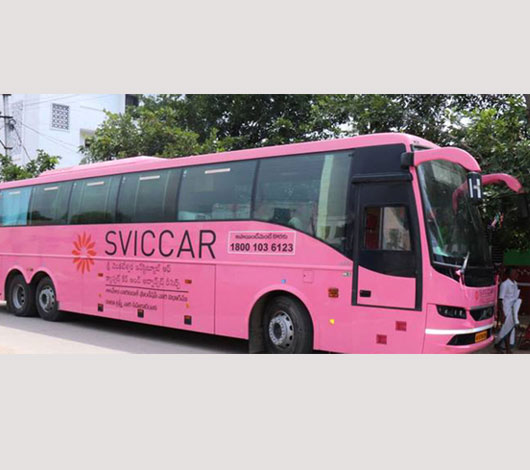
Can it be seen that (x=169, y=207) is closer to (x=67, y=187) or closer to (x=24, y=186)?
(x=67, y=187)

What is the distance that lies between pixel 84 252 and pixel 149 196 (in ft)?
7.54

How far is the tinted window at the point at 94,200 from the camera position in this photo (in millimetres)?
11211

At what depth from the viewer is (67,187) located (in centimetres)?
1235

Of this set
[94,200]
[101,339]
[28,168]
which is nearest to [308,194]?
[101,339]

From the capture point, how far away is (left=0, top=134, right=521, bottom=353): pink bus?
6898mm

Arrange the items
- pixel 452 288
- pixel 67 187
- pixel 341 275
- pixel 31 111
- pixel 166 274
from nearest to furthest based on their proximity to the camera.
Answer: pixel 452 288 → pixel 341 275 → pixel 166 274 → pixel 67 187 → pixel 31 111

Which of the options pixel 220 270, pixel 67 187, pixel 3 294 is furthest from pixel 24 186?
pixel 220 270

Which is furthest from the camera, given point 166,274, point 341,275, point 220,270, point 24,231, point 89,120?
point 89,120

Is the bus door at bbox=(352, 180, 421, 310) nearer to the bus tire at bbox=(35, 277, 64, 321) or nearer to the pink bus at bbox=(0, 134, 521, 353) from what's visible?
the pink bus at bbox=(0, 134, 521, 353)

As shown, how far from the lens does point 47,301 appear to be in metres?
12.8

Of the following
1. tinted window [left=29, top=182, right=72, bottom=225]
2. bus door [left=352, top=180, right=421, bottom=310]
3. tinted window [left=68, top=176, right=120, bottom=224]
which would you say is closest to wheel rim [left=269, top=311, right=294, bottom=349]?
bus door [left=352, top=180, right=421, bottom=310]

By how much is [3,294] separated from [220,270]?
7.84 meters

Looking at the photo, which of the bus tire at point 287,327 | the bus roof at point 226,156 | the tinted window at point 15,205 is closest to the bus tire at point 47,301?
the tinted window at point 15,205

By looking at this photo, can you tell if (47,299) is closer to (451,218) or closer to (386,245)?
(386,245)
